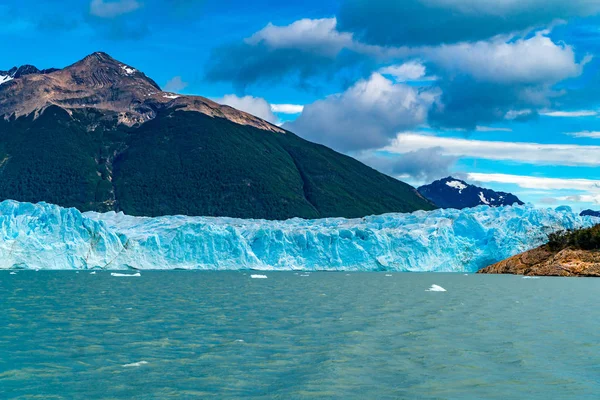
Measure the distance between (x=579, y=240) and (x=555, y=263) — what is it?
4767mm

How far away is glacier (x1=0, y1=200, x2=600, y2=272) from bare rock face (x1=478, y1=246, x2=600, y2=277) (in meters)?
9.76

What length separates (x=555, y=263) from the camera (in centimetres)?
8112

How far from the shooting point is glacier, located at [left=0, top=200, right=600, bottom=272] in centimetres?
7612

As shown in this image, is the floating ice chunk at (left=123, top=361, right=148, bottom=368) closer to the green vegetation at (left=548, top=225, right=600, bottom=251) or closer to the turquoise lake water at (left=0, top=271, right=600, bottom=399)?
the turquoise lake water at (left=0, top=271, right=600, bottom=399)

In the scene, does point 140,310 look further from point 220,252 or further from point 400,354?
point 220,252

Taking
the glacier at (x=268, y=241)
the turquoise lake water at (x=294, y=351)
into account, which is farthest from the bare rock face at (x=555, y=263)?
the turquoise lake water at (x=294, y=351)

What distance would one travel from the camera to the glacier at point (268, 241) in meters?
76.1

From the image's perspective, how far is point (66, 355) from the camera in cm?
1748

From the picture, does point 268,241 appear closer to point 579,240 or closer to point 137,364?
point 579,240

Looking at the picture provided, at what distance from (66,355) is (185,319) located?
29.1 feet

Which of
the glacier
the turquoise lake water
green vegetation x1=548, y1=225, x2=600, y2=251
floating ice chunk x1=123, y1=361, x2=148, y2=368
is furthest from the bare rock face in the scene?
floating ice chunk x1=123, y1=361, x2=148, y2=368

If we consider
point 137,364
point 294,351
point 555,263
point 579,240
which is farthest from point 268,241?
point 137,364

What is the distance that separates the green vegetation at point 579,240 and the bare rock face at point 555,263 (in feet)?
2.81

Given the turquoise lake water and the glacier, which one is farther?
the glacier
